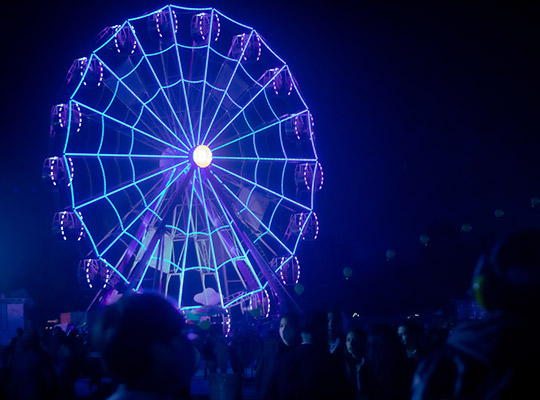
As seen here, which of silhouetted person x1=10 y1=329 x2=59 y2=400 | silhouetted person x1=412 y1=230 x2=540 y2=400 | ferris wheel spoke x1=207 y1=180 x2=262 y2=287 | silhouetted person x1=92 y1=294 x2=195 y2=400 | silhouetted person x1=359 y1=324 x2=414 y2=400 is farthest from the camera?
ferris wheel spoke x1=207 y1=180 x2=262 y2=287

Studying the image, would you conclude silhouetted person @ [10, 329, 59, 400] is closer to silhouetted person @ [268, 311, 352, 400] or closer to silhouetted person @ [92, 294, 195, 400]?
silhouetted person @ [268, 311, 352, 400]

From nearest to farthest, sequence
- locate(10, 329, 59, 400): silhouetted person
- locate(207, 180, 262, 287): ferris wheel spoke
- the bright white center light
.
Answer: locate(10, 329, 59, 400): silhouetted person → the bright white center light → locate(207, 180, 262, 287): ferris wheel spoke

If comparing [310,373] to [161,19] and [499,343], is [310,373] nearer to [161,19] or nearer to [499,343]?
[499,343]

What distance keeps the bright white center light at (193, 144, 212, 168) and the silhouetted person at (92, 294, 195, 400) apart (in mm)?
15724

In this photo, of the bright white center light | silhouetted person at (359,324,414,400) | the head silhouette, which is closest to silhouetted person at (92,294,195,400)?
the head silhouette

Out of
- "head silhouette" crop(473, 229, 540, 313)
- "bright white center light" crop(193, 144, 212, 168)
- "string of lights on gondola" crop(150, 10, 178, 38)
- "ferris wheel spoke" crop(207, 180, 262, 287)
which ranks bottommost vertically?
"head silhouette" crop(473, 229, 540, 313)

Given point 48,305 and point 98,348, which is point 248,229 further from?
point 48,305

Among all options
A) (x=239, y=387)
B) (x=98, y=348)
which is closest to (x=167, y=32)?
(x=239, y=387)

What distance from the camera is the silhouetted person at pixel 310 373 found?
4520mm

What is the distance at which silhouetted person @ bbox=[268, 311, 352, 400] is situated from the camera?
14.8 feet

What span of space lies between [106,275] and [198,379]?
4524 millimetres

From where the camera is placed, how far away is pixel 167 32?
1902cm

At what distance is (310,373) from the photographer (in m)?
4.54

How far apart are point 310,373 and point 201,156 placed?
1376 cm
